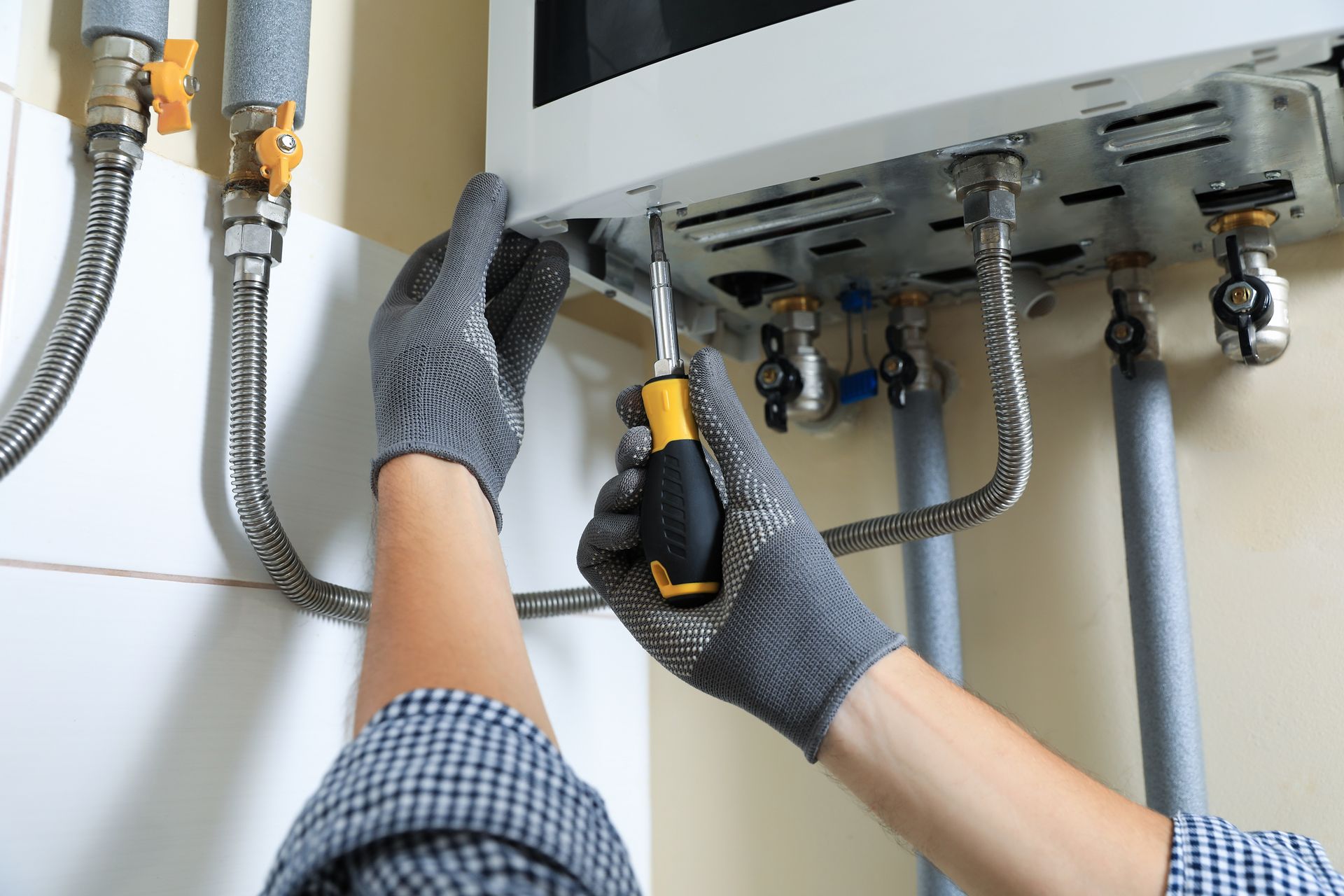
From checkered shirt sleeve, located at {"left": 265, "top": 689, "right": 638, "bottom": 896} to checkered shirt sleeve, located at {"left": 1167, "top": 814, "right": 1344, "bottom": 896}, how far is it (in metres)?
0.27

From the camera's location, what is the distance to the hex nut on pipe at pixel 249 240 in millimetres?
624

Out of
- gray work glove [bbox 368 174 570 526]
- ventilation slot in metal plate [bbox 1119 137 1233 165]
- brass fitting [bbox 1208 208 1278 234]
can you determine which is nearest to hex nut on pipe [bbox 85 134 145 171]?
gray work glove [bbox 368 174 570 526]

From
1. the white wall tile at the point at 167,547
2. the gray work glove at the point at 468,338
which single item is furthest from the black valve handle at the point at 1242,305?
the white wall tile at the point at 167,547

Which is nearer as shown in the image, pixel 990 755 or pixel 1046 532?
pixel 990 755

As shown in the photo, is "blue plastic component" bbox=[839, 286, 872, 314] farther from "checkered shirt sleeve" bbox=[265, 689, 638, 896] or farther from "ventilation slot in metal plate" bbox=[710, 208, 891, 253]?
"checkered shirt sleeve" bbox=[265, 689, 638, 896]

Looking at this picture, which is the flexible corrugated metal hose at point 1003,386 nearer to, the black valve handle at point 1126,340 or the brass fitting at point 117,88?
the black valve handle at point 1126,340

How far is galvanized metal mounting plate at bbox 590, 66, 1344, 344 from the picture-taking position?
0.57m

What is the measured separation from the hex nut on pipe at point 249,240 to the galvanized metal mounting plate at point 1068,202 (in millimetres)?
219

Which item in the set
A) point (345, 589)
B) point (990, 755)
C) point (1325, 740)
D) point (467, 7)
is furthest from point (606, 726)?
point (467, 7)

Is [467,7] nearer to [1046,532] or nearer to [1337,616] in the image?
[1046,532]

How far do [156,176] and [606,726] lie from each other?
536mm

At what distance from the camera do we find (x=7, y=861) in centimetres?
50

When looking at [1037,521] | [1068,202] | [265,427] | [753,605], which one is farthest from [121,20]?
[1037,521]

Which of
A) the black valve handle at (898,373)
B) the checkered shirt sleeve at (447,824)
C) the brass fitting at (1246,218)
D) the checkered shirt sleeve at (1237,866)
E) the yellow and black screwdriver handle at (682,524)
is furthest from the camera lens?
the black valve handle at (898,373)
